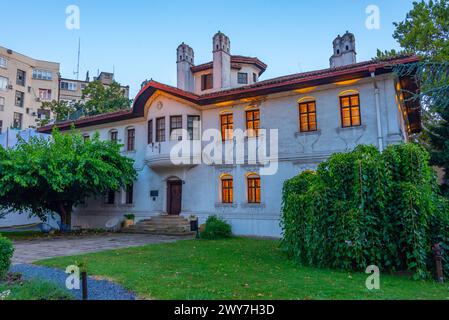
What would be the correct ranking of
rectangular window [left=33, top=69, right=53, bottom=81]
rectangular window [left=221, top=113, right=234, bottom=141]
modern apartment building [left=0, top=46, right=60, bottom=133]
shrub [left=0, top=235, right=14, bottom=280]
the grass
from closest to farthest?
the grass < shrub [left=0, top=235, right=14, bottom=280] < rectangular window [left=221, top=113, right=234, bottom=141] < modern apartment building [left=0, top=46, right=60, bottom=133] < rectangular window [left=33, top=69, right=53, bottom=81]

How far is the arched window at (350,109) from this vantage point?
13368 millimetres

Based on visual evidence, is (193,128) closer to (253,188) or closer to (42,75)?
(253,188)

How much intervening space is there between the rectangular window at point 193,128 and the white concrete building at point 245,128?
5cm

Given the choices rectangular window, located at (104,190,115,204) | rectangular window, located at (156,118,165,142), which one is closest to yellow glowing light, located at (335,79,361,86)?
rectangular window, located at (156,118,165,142)

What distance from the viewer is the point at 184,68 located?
22344 millimetres

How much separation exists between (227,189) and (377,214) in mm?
9326

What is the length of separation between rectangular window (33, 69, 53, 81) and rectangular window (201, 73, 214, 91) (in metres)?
33.7

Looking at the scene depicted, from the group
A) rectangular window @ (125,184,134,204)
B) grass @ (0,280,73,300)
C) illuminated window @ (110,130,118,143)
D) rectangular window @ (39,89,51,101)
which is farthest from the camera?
rectangular window @ (39,89,51,101)

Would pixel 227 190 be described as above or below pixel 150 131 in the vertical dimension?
below

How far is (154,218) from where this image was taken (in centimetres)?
1773

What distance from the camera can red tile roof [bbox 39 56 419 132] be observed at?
494 inches

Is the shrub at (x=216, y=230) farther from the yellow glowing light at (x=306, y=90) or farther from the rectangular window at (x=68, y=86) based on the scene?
the rectangular window at (x=68, y=86)

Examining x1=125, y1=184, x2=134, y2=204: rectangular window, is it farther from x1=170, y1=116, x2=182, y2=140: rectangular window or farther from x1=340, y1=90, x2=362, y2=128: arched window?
x1=340, y1=90, x2=362, y2=128: arched window

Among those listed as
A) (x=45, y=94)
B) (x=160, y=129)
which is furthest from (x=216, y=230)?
(x=45, y=94)
